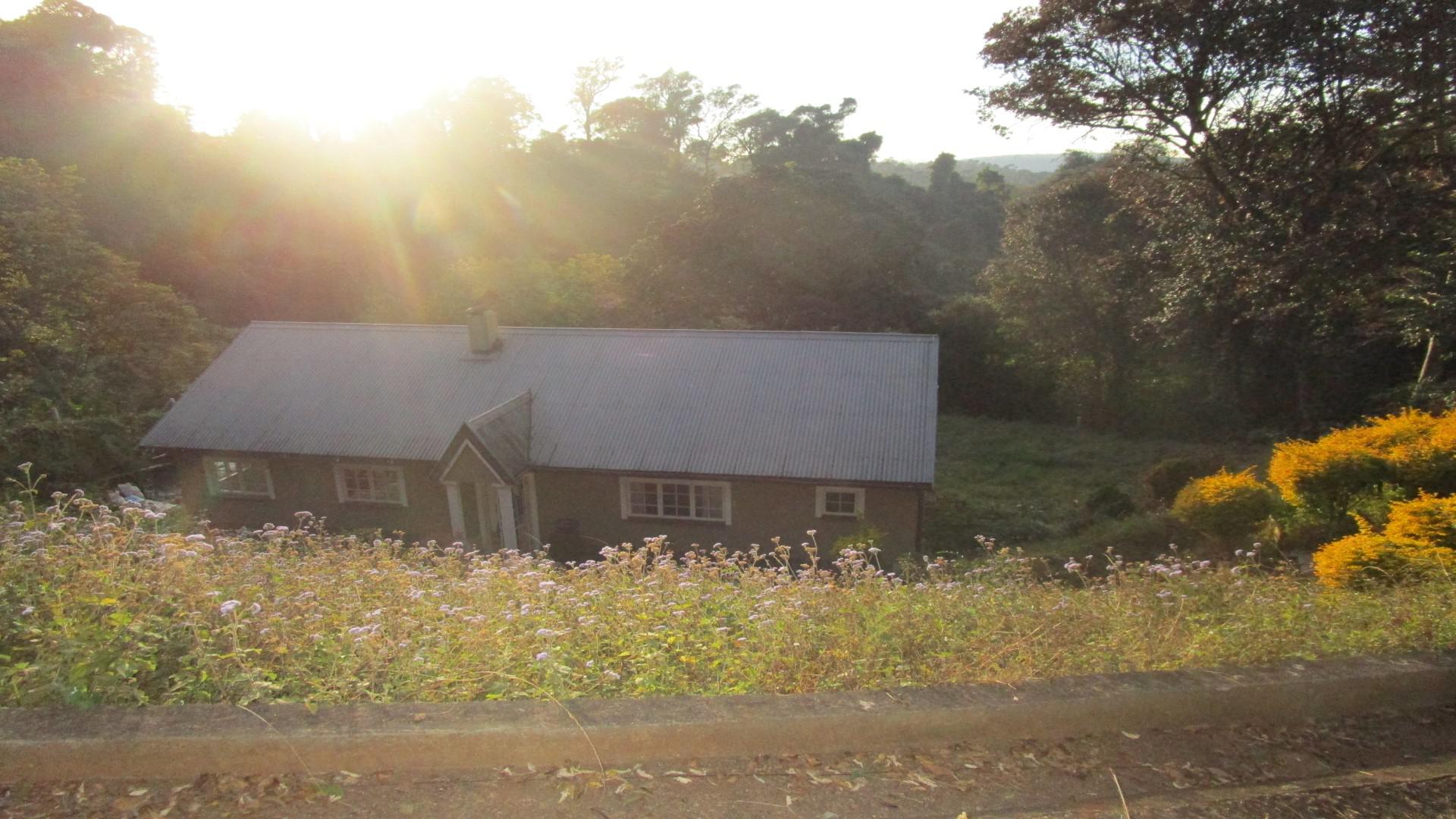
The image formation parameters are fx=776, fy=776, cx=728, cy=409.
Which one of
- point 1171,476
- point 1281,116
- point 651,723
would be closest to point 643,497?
point 1171,476

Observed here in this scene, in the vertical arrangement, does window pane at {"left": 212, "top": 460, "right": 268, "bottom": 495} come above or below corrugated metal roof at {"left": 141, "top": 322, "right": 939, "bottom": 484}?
below

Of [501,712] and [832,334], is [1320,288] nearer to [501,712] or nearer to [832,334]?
[832,334]

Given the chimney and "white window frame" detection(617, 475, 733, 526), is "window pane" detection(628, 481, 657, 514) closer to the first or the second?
"white window frame" detection(617, 475, 733, 526)

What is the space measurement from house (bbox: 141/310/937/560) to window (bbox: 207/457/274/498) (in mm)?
35

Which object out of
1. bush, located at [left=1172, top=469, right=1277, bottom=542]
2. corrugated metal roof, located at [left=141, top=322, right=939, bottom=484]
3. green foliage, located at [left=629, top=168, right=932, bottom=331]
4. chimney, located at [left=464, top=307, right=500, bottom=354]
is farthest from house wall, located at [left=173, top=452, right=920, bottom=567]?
green foliage, located at [left=629, top=168, right=932, bottom=331]

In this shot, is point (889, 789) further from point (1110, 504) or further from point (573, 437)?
point (1110, 504)

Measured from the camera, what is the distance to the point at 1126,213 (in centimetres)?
2380

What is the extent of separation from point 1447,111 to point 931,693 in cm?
1676

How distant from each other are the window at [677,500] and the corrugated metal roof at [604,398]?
54cm

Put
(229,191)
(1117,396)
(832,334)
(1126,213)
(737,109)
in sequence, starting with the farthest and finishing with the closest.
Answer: (737,109)
(229,191)
(1117,396)
(1126,213)
(832,334)

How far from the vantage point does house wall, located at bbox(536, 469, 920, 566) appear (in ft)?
45.3

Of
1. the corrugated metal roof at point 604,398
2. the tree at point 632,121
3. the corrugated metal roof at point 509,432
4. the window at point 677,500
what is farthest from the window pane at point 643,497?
the tree at point 632,121

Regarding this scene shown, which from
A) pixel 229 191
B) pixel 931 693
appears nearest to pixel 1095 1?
pixel 931 693

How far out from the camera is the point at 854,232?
29672 millimetres
